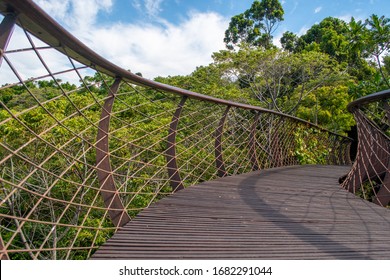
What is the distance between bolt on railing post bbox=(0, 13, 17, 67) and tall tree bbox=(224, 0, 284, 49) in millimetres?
17713

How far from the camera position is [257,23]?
1794cm

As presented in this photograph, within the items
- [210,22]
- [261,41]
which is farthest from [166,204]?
[261,41]

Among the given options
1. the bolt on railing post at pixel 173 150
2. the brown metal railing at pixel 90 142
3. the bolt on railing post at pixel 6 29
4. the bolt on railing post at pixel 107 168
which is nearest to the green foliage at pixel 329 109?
the brown metal railing at pixel 90 142

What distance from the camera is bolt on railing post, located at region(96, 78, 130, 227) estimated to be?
153 cm

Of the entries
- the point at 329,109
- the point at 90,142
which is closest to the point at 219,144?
the point at 90,142

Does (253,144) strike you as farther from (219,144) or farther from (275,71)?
(275,71)

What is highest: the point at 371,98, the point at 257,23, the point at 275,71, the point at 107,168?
the point at 257,23

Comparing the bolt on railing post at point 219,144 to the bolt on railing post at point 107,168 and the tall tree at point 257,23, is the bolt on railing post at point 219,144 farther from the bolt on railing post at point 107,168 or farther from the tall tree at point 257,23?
the tall tree at point 257,23

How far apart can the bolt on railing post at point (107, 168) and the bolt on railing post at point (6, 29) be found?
676 millimetres

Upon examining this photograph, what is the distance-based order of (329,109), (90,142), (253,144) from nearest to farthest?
(90,142) → (253,144) → (329,109)

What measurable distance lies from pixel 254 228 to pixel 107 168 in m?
0.83

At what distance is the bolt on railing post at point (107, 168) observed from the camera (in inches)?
60.2
